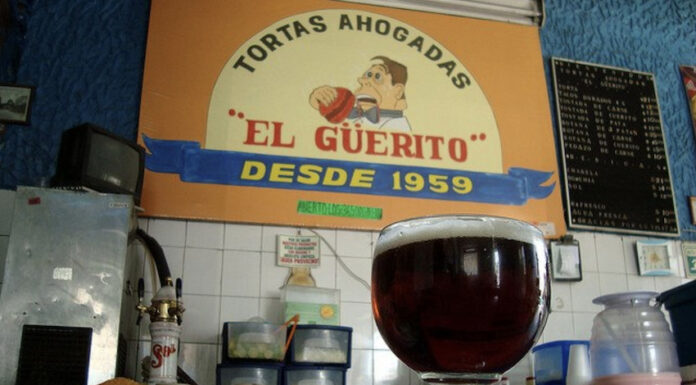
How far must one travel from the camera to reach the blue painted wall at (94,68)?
2914mm

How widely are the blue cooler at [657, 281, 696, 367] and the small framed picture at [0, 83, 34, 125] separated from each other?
265 centimetres

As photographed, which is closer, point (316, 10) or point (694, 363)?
point (694, 363)

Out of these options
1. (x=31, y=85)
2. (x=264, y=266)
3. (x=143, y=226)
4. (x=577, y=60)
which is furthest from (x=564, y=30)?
(x=31, y=85)

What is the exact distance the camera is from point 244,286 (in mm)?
2883

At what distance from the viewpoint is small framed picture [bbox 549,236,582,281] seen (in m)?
3.20

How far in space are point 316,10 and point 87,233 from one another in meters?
1.62

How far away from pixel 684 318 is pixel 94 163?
7.11 feet

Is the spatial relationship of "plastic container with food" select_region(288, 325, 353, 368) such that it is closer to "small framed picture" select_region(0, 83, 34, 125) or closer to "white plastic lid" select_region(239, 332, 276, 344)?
"white plastic lid" select_region(239, 332, 276, 344)

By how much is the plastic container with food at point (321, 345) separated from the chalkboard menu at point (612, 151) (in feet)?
4.46

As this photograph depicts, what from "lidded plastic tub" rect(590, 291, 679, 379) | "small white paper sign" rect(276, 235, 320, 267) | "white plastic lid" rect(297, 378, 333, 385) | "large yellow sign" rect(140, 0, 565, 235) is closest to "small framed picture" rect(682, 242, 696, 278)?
"large yellow sign" rect(140, 0, 565, 235)

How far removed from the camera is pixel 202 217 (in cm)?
289

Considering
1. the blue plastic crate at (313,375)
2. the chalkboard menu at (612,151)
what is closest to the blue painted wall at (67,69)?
the blue plastic crate at (313,375)

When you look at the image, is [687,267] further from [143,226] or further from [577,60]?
[143,226]

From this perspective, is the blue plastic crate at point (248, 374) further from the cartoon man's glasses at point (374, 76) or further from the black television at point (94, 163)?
the cartoon man's glasses at point (374, 76)
